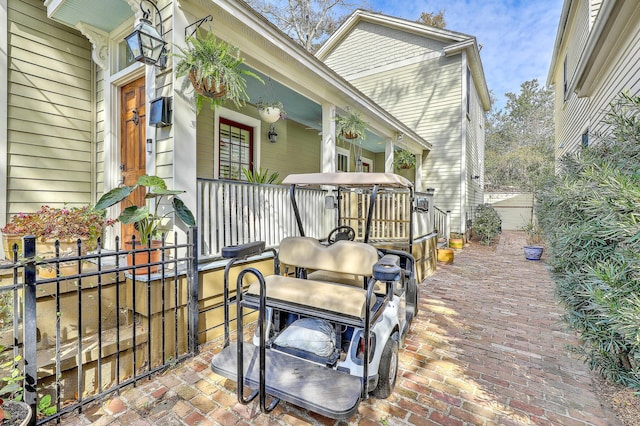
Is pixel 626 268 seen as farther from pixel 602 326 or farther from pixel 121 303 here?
pixel 121 303

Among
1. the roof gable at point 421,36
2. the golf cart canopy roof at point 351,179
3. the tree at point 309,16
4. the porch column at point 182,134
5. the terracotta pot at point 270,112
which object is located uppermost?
the tree at point 309,16

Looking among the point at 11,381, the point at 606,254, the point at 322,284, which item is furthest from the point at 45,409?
the point at 606,254

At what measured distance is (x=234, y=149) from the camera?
21.0ft

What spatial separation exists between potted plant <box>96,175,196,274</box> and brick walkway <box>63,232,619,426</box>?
112cm

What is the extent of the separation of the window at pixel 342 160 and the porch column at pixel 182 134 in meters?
6.63

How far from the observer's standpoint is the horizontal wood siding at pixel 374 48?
1088cm

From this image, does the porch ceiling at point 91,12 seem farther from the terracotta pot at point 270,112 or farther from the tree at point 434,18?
the tree at point 434,18

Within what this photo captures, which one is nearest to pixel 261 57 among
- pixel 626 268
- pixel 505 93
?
pixel 626 268

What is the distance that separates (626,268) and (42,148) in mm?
6116

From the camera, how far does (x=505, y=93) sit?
2831 centimetres

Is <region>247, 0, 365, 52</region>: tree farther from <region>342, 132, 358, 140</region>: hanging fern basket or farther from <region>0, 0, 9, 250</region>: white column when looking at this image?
<region>0, 0, 9, 250</region>: white column

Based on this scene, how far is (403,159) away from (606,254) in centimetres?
787

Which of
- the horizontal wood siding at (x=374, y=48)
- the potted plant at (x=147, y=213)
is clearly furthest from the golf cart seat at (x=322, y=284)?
the horizontal wood siding at (x=374, y=48)

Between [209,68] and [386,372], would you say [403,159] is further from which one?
[386,372]
